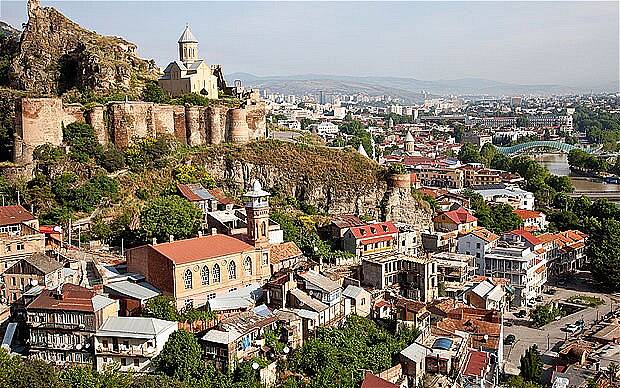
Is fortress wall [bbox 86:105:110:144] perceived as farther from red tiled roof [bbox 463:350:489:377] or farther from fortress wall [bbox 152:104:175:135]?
red tiled roof [bbox 463:350:489:377]

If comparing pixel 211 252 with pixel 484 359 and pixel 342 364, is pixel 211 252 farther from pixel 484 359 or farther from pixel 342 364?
pixel 484 359

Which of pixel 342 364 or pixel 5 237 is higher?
pixel 5 237

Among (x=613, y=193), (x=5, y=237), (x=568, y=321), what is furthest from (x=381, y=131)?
(x=5, y=237)

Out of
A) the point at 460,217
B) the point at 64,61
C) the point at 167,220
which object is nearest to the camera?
the point at 167,220

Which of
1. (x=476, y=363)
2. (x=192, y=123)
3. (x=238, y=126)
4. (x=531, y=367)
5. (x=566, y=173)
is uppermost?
(x=192, y=123)

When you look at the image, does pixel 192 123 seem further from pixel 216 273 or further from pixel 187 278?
pixel 187 278

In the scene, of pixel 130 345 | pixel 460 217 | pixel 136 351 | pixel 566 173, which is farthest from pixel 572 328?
pixel 566 173

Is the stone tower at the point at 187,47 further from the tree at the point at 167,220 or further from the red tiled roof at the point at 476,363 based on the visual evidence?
the red tiled roof at the point at 476,363
